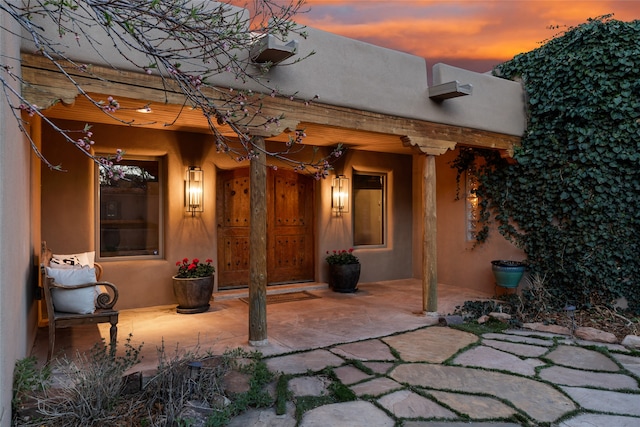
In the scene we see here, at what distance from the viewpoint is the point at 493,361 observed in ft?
13.0

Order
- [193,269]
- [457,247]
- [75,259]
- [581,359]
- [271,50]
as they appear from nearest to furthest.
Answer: [271,50], [581,359], [75,259], [193,269], [457,247]

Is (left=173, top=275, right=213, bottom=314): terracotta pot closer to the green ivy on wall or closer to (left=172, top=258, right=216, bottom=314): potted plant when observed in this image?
(left=172, top=258, right=216, bottom=314): potted plant

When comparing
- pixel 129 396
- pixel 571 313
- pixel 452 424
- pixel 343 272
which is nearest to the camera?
pixel 452 424

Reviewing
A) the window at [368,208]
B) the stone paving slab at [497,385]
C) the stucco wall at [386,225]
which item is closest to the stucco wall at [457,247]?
the stucco wall at [386,225]

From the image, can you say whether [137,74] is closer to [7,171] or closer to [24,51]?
[24,51]

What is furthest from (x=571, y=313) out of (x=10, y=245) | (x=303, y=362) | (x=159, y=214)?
(x=10, y=245)

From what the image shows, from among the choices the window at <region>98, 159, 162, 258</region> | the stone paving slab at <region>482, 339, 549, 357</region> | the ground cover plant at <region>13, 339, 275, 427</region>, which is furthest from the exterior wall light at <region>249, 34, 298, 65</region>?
the stone paving slab at <region>482, 339, 549, 357</region>

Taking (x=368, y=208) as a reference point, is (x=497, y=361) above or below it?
below

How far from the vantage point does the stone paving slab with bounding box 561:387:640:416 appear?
2.99 metres

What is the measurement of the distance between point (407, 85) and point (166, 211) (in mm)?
3886

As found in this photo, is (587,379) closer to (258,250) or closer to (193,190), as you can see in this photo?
(258,250)

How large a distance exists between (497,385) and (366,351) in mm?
1254

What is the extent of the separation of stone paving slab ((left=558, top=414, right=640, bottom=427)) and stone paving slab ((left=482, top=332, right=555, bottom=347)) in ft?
5.45

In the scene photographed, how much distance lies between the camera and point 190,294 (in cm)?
566
